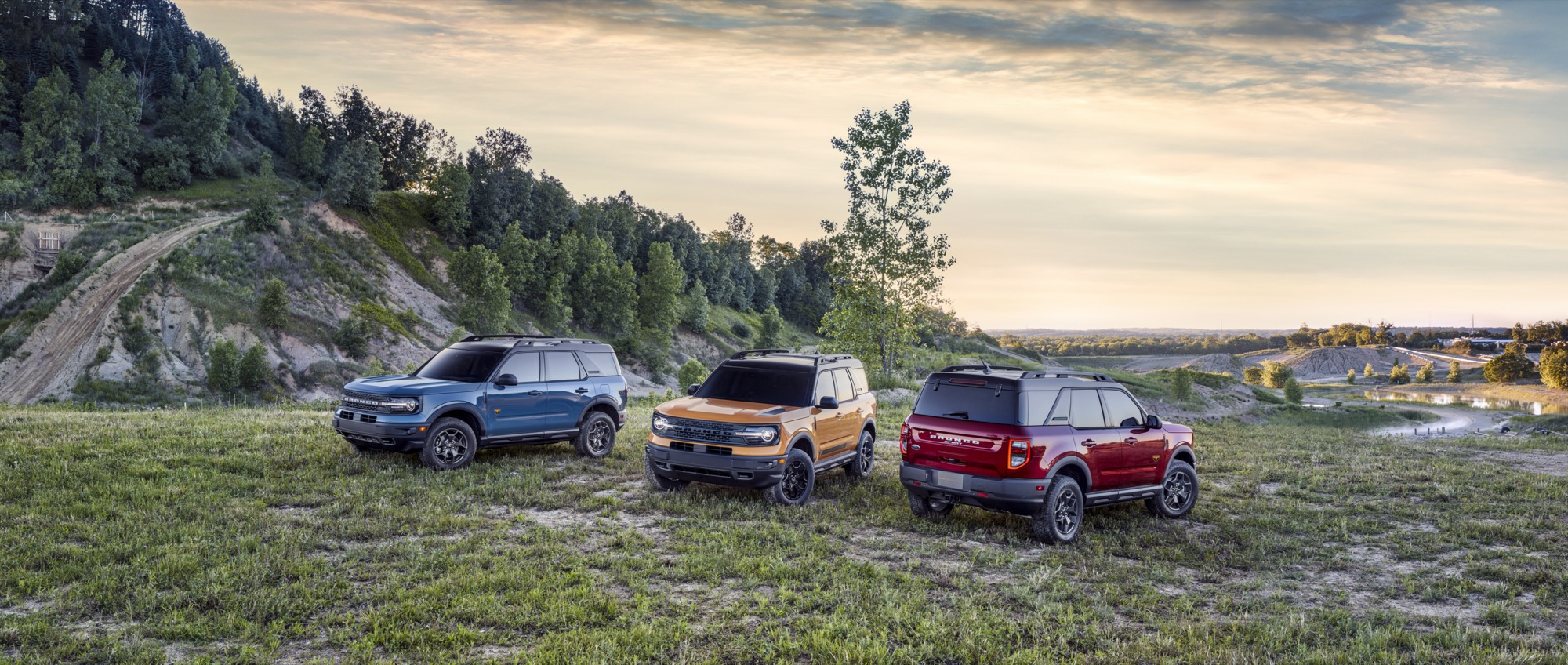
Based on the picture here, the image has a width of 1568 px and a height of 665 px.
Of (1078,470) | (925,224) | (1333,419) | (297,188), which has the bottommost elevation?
(1333,419)

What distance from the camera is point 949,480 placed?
30.8 ft

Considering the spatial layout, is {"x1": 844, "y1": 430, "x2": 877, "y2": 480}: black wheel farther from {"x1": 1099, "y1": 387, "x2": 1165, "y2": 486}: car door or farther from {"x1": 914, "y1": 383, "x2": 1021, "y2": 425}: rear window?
{"x1": 1099, "y1": 387, "x2": 1165, "y2": 486}: car door

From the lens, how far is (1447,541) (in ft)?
32.0

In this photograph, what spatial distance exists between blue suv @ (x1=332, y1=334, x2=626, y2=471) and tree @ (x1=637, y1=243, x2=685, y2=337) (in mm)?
75734

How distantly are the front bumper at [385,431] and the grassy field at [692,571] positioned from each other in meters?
0.44

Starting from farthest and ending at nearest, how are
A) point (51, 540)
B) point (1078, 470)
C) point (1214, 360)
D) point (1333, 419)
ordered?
point (1214, 360) < point (1333, 419) < point (1078, 470) < point (51, 540)

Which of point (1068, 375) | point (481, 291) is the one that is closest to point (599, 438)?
point (1068, 375)

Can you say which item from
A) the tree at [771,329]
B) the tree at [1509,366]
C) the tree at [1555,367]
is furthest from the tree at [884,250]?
the tree at [1509,366]

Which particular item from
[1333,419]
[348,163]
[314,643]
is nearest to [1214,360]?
[1333,419]

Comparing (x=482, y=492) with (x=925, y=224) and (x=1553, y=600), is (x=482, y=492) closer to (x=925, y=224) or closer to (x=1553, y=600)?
(x=1553, y=600)

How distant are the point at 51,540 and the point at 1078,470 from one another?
35.7 ft

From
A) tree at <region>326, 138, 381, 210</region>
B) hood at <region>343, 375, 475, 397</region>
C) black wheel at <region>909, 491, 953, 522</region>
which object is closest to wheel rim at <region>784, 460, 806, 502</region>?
black wheel at <region>909, 491, 953, 522</region>

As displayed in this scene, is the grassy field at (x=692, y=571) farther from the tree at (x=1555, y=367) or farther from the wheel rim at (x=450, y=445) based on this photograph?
the tree at (x=1555, y=367)

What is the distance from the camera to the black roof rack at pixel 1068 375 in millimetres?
9688
